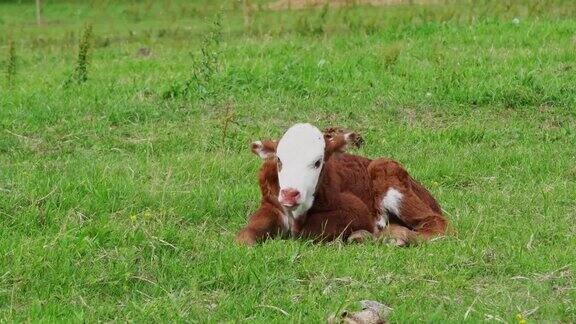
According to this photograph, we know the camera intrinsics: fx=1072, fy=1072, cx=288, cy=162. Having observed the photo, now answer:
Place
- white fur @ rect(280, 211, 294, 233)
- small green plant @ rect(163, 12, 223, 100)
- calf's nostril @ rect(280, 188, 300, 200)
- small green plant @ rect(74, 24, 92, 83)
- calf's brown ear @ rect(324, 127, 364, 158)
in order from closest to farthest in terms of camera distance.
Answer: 1. calf's nostril @ rect(280, 188, 300, 200)
2. white fur @ rect(280, 211, 294, 233)
3. calf's brown ear @ rect(324, 127, 364, 158)
4. small green plant @ rect(163, 12, 223, 100)
5. small green plant @ rect(74, 24, 92, 83)

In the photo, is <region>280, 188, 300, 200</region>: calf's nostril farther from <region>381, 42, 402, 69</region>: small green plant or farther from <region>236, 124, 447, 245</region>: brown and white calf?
<region>381, 42, 402, 69</region>: small green plant

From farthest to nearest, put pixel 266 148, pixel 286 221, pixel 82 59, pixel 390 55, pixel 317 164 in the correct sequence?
pixel 390 55 < pixel 82 59 < pixel 266 148 < pixel 286 221 < pixel 317 164

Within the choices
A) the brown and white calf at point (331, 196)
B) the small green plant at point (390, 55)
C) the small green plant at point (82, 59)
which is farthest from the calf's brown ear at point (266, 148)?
the small green plant at point (390, 55)

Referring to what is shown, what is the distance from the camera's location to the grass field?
17.8 ft

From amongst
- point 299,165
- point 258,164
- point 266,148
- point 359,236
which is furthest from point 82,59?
point 359,236

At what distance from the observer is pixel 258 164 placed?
8547 millimetres

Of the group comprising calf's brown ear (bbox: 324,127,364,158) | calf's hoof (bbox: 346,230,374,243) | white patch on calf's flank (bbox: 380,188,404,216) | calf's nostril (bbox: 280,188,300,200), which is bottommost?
calf's hoof (bbox: 346,230,374,243)

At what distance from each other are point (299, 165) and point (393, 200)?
0.77m

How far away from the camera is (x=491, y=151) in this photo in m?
9.01

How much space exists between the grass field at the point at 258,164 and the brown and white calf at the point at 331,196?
24cm

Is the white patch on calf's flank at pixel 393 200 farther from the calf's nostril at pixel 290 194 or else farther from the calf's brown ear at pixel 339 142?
the calf's nostril at pixel 290 194

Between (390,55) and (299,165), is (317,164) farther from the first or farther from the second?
(390,55)

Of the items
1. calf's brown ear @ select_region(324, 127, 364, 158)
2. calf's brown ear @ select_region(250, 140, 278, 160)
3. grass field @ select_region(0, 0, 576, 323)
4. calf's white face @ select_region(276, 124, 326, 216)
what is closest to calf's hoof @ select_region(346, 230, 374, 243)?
grass field @ select_region(0, 0, 576, 323)

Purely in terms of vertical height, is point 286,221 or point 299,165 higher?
point 299,165
